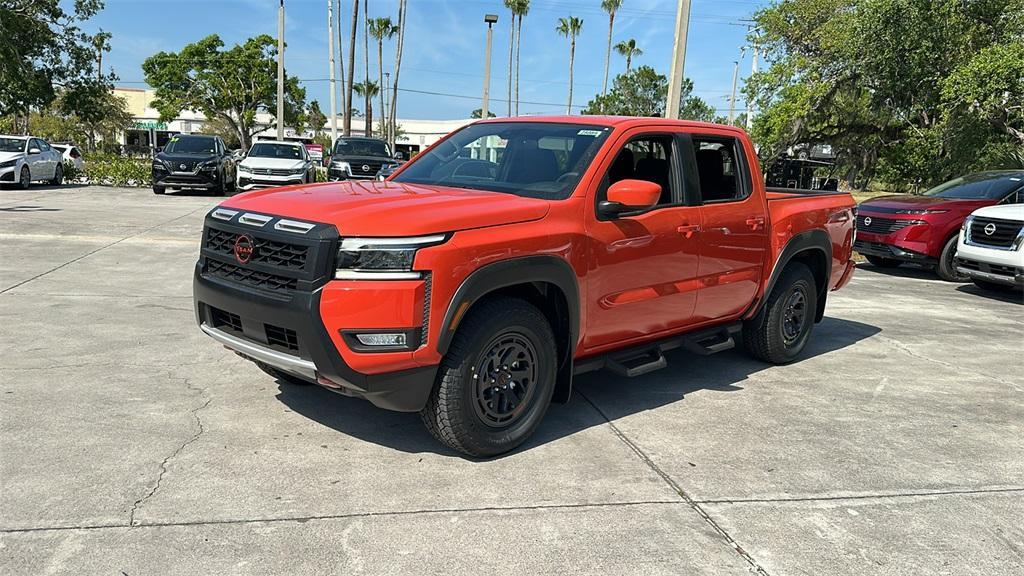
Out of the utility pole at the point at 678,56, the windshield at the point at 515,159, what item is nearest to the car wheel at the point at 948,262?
the utility pole at the point at 678,56

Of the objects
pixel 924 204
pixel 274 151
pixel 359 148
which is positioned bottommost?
pixel 924 204

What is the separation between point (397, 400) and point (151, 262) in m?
7.31

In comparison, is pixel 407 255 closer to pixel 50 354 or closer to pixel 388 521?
pixel 388 521

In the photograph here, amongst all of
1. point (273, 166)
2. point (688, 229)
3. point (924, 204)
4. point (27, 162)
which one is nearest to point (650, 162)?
point (688, 229)

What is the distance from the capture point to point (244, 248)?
155 inches

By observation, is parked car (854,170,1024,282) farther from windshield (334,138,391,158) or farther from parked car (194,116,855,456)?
windshield (334,138,391,158)

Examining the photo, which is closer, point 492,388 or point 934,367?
point 492,388

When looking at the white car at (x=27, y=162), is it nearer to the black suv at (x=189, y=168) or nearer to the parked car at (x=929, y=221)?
the black suv at (x=189, y=168)

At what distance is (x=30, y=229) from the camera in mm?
11984

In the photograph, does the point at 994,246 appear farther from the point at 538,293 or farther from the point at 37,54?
the point at 37,54

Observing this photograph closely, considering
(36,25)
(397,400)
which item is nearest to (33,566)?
(397,400)

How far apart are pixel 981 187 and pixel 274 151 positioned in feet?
54.4

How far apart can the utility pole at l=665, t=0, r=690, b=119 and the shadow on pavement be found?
23.5 ft

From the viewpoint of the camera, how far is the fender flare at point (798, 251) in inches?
232
